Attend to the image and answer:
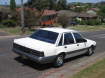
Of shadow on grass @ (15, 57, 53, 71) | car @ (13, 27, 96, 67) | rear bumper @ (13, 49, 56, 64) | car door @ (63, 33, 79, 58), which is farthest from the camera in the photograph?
car door @ (63, 33, 79, 58)

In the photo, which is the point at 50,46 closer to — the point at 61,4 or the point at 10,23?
the point at 10,23

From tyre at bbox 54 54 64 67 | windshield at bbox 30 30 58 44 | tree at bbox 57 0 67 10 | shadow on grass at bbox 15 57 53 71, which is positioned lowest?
tree at bbox 57 0 67 10

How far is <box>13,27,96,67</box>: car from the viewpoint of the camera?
31.4 feet

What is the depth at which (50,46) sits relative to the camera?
32.4 feet

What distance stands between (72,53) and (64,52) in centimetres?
80

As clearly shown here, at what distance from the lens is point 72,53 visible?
1131cm

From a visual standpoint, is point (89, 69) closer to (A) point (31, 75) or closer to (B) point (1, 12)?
(A) point (31, 75)

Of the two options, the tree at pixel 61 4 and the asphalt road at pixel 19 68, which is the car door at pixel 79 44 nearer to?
the asphalt road at pixel 19 68

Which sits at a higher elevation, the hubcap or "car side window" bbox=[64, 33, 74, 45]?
"car side window" bbox=[64, 33, 74, 45]

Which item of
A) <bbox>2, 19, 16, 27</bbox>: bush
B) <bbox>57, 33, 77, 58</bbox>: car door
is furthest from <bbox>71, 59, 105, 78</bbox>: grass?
<bbox>2, 19, 16, 27</bbox>: bush

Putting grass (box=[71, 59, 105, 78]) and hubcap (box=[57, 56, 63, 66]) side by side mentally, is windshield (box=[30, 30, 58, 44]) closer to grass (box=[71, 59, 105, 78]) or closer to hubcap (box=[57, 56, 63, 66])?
hubcap (box=[57, 56, 63, 66])

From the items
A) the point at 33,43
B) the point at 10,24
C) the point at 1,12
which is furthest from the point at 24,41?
the point at 1,12

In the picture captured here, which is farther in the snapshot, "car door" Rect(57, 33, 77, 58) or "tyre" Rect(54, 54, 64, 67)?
"car door" Rect(57, 33, 77, 58)

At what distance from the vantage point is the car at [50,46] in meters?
9.56
